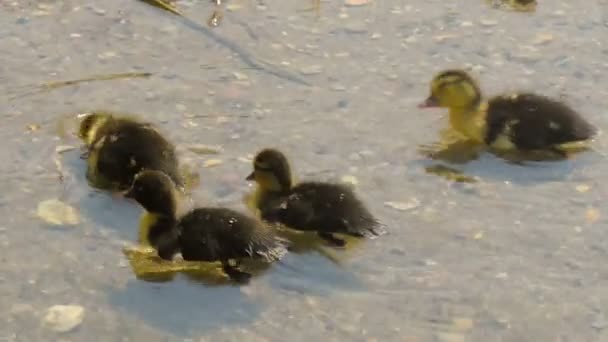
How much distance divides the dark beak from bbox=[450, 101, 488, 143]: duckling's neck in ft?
0.21

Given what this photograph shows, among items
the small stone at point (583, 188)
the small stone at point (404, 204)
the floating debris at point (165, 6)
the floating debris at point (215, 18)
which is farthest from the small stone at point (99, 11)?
the small stone at point (583, 188)

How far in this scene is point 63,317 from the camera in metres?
2.66

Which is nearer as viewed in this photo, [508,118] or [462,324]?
[462,324]

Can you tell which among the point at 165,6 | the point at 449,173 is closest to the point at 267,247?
the point at 449,173

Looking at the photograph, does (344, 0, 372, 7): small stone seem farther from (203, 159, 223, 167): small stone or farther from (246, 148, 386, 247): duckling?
(246, 148, 386, 247): duckling

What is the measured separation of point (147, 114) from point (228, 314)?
40.2 inches

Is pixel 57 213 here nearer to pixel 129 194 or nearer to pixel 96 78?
pixel 129 194

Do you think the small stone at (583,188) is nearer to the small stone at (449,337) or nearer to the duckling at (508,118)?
the duckling at (508,118)

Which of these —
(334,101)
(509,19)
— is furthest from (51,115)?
(509,19)

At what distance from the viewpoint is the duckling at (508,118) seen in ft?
11.0

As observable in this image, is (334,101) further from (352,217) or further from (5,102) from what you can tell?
(5,102)

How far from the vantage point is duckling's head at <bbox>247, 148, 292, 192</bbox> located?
9.77 ft

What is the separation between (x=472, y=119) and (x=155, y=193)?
1.08 metres

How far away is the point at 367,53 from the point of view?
12.8 feet
